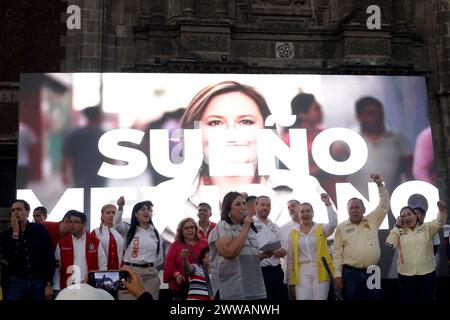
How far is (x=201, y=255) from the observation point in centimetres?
898

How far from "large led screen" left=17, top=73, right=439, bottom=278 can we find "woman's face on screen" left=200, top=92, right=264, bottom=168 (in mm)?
22

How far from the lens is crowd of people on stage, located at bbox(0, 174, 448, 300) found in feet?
29.6

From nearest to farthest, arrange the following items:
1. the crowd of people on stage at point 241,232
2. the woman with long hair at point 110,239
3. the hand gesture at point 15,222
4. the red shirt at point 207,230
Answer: the crowd of people on stage at point 241,232 → the hand gesture at point 15,222 → the woman with long hair at point 110,239 → the red shirt at point 207,230

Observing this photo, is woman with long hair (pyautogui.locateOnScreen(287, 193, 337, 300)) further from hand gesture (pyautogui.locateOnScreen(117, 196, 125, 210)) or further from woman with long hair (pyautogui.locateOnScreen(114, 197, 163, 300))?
hand gesture (pyautogui.locateOnScreen(117, 196, 125, 210))

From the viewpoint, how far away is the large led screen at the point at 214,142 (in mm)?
13109

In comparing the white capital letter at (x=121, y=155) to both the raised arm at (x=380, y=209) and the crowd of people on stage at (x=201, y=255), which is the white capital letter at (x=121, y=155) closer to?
the crowd of people on stage at (x=201, y=255)

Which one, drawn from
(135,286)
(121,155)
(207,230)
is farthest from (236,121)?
(135,286)

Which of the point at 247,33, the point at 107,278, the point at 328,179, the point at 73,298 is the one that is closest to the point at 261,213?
the point at 328,179

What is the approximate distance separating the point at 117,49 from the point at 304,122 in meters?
6.95

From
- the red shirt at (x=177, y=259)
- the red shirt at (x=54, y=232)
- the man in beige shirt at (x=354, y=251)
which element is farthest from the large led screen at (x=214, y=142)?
the red shirt at (x=177, y=259)

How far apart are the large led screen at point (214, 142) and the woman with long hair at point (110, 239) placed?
149 cm

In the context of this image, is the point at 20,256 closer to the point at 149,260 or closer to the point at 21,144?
the point at 149,260

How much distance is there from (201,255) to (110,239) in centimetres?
253

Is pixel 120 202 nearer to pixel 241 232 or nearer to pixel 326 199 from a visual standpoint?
pixel 326 199
